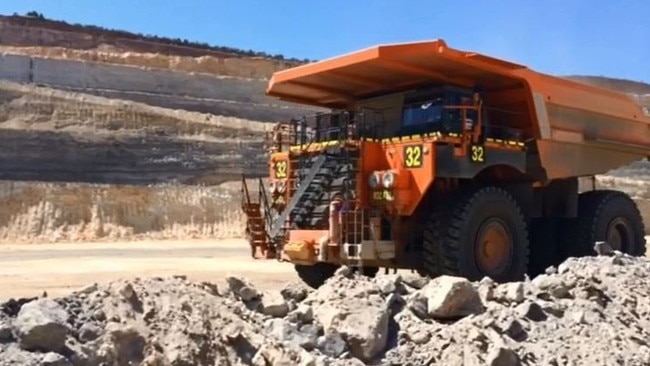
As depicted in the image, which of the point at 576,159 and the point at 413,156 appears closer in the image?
the point at 413,156

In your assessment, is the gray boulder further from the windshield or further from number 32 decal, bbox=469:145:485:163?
the windshield

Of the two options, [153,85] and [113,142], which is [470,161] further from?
[153,85]

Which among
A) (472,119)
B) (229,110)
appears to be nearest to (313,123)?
(472,119)

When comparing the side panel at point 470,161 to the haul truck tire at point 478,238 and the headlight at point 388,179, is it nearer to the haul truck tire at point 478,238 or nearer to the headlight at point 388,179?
the haul truck tire at point 478,238

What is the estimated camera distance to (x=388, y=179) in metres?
8.12

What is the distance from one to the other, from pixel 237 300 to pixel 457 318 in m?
1.59

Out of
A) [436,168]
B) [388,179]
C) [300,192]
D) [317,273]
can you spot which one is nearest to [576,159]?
[436,168]

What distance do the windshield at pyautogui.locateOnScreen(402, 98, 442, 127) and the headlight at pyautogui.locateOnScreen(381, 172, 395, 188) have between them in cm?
96

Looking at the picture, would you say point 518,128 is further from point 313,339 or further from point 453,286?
point 313,339

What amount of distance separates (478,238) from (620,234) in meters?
3.41

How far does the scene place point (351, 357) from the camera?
5180 millimetres

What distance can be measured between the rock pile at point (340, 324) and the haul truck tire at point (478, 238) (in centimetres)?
157

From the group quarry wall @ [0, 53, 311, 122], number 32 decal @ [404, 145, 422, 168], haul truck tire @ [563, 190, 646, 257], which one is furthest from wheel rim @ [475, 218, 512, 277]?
quarry wall @ [0, 53, 311, 122]

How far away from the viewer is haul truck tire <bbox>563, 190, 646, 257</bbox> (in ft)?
33.9
